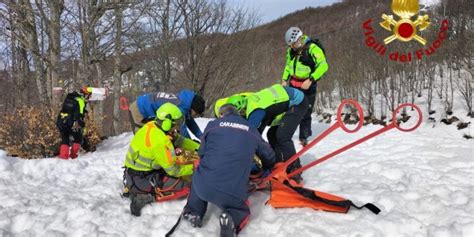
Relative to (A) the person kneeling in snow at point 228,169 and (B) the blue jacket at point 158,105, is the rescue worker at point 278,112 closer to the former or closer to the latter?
(A) the person kneeling in snow at point 228,169

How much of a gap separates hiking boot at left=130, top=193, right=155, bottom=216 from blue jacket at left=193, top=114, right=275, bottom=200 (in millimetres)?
775

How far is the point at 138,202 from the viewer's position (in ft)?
12.7

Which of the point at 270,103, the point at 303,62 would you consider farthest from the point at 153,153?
the point at 303,62

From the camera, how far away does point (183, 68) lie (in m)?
12.6

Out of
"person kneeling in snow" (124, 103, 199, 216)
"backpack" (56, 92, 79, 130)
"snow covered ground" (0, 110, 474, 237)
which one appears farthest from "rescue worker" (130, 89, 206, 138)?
"backpack" (56, 92, 79, 130)

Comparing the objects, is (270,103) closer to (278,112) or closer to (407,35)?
(278,112)

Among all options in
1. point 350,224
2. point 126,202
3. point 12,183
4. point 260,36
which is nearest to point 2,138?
point 12,183

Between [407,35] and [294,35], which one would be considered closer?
[294,35]

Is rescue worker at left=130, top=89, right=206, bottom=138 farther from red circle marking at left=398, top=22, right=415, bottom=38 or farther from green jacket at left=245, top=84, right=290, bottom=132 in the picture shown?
red circle marking at left=398, top=22, right=415, bottom=38

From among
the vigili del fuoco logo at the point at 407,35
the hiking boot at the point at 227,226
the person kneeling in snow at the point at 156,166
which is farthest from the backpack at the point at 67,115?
the vigili del fuoco logo at the point at 407,35

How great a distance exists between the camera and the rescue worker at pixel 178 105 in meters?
4.77

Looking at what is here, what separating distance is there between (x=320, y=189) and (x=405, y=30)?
4212 millimetres

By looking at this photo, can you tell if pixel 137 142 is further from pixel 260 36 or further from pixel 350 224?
pixel 260 36

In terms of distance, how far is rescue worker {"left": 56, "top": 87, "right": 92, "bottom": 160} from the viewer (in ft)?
22.6
